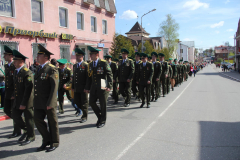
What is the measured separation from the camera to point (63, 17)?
1855 cm

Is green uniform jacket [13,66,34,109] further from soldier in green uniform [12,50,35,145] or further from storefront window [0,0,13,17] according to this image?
storefront window [0,0,13,17]

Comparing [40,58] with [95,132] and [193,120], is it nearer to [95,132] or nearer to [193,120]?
[95,132]

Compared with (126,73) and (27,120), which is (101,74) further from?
(126,73)

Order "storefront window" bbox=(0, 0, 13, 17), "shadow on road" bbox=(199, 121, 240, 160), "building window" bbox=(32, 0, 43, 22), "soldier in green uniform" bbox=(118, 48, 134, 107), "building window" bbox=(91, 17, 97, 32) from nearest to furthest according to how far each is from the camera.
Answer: "shadow on road" bbox=(199, 121, 240, 160)
"soldier in green uniform" bbox=(118, 48, 134, 107)
"storefront window" bbox=(0, 0, 13, 17)
"building window" bbox=(32, 0, 43, 22)
"building window" bbox=(91, 17, 97, 32)

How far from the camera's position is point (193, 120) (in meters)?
6.39

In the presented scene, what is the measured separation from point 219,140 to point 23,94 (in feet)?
14.9

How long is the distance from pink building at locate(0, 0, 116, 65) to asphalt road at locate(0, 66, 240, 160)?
951 cm

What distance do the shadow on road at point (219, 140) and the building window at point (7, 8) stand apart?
13.7m

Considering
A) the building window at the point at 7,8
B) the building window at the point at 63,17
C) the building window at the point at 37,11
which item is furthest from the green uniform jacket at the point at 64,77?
the building window at the point at 63,17

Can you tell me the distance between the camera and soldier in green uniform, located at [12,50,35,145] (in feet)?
14.6

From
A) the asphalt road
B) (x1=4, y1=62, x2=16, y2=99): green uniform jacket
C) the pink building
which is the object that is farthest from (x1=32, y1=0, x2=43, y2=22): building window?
(x1=4, y1=62, x2=16, y2=99): green uniform jacket

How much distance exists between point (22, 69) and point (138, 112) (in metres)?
4.35

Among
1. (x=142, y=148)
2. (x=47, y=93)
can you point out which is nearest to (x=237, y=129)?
(x=142, y=148)

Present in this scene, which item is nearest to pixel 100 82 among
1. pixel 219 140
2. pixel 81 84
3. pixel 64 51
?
pixel 81 84
